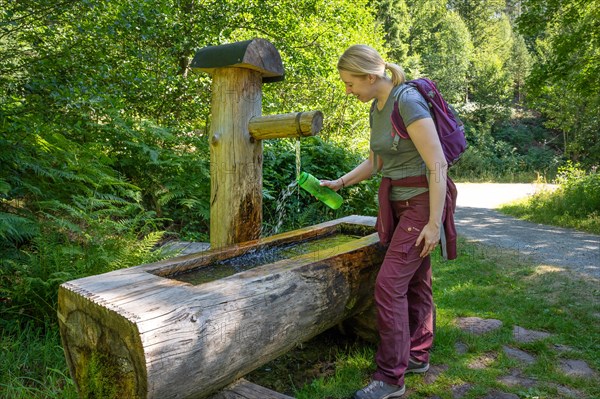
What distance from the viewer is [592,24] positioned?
8422mm

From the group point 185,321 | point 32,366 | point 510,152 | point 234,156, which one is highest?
point 510,152

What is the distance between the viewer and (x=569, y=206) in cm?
899

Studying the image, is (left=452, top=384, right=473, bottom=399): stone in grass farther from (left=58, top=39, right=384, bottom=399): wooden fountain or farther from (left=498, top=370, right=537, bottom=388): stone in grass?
(left=58, top=39, right=384, bottom=399): wooden fountain

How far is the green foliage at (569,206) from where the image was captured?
27.4 ft

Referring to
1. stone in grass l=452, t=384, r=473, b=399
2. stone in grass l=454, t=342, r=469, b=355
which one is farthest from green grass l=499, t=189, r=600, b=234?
stone in grass l=452, t=384, r=473, b=399

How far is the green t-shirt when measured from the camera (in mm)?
2266

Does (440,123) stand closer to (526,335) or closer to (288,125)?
(288,125)

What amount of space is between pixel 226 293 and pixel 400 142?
1232 millimetres

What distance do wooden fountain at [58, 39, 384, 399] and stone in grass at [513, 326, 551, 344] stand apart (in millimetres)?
1291

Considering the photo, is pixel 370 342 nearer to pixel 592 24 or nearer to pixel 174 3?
pixel 174 3

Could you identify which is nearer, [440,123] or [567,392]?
[440,123]

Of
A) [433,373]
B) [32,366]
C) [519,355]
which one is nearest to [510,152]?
[519,355]

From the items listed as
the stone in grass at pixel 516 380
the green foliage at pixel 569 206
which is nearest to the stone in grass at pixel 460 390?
the stone in grass at pixel 516 380

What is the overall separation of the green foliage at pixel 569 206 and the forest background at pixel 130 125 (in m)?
0.91
